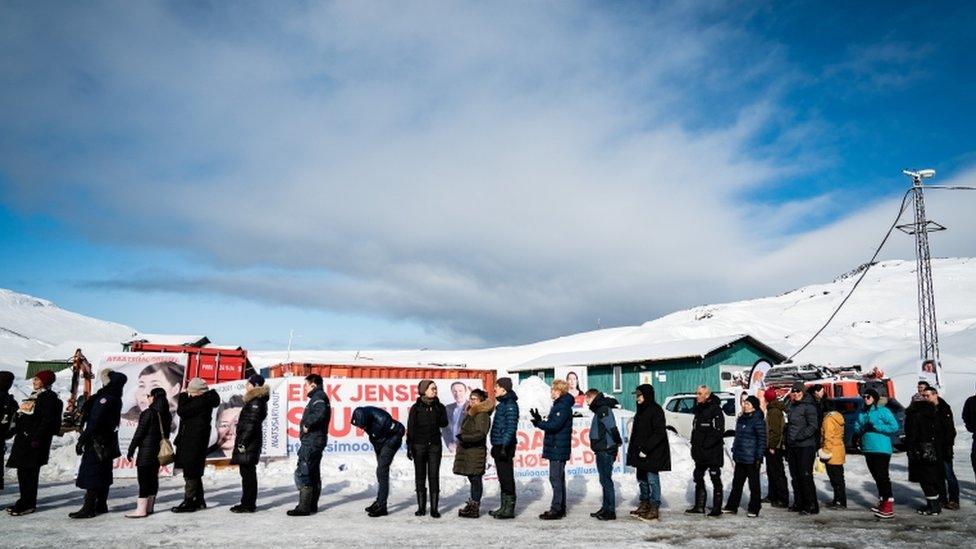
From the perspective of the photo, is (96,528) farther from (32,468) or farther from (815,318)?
(815,318)

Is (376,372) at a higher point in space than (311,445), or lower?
higher

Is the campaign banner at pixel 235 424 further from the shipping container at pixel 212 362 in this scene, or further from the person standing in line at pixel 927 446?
the person standing in line at pixel 927 446

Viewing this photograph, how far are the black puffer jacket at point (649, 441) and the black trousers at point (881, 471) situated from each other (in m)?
3.00

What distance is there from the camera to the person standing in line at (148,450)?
8.30 m

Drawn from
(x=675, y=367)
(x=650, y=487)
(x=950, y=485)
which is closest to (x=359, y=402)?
(x=650, y=487)

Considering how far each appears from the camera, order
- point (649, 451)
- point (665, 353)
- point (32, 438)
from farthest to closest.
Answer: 1. point (665, 353)
2. point (649, 451)
3. point (32, 438)

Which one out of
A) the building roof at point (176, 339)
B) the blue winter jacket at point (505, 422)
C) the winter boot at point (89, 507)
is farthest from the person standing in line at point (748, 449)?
the building roof at point (176, 339)

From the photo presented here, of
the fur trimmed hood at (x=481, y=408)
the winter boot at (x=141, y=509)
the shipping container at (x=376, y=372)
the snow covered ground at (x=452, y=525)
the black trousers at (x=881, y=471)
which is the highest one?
the shipping container at (x=376, y=372)

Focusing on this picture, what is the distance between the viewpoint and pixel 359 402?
14.7 m

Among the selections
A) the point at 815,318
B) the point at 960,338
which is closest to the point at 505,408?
the point at 960,338

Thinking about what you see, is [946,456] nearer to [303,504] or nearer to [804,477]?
[804,477]

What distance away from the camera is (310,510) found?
28.7ft

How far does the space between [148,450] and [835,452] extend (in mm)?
9780

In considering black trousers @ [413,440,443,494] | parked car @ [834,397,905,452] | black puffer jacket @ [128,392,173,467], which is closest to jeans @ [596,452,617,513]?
black trousers @ [413,440,443,494]
